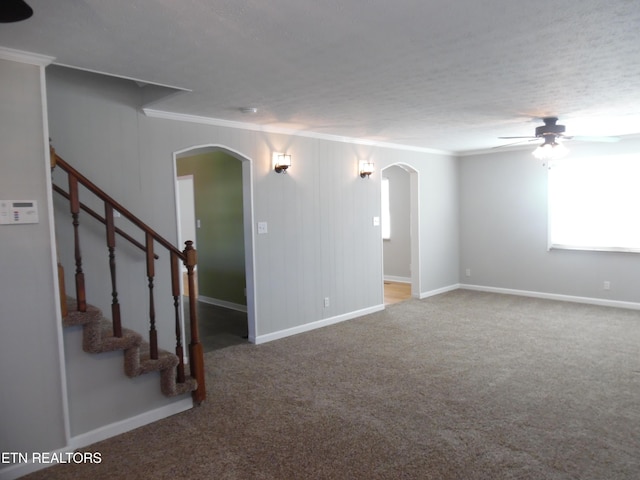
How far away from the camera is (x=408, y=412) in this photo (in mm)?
3225

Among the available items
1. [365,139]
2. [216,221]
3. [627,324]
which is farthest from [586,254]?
[216,221]

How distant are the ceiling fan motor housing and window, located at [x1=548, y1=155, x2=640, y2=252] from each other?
212 centimetres

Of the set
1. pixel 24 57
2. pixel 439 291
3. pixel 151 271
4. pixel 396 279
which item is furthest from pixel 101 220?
pixel 396 279

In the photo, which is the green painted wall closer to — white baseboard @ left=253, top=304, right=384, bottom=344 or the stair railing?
white baseboard @ left=253, top=304, right=384, bottom=344

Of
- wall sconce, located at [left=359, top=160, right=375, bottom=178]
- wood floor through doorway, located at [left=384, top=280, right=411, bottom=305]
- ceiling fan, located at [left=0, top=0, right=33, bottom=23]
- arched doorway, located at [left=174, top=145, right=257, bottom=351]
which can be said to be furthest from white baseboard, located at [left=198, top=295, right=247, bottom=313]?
ceiling fan, located at [left=0, top=0, right=33, bottom=23]

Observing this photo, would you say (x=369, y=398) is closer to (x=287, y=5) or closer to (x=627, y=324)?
(x=287, y=5)

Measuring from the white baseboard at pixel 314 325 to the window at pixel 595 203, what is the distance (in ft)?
9.81

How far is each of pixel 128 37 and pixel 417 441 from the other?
2873 millimetres

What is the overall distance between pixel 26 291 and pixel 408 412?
2.60 m

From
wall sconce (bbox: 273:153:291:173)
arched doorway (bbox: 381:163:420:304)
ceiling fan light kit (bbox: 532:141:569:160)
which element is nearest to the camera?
ceiling fan light kit (bbox: 532:141:569:160)

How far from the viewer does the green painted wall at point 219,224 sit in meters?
6.30

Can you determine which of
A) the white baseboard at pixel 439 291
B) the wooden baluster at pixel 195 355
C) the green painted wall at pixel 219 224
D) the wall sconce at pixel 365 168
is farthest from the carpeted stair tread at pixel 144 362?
the white baseboard at pixel 439 291

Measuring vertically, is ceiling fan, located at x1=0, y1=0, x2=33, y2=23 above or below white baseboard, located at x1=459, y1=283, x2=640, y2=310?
above

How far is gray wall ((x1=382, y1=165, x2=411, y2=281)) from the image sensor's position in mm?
8258
